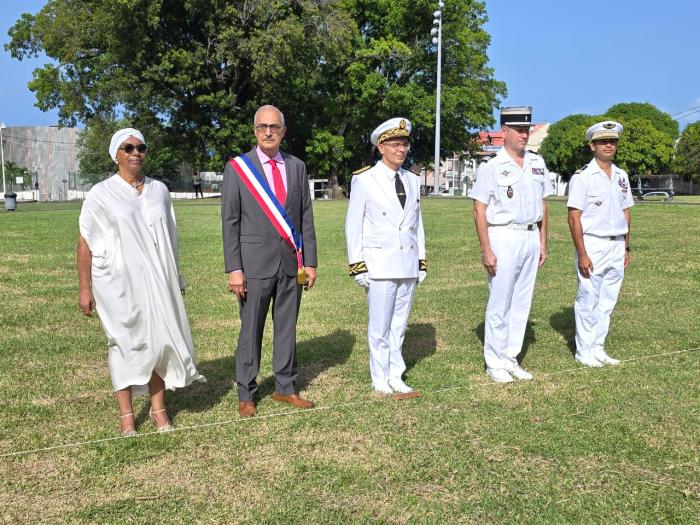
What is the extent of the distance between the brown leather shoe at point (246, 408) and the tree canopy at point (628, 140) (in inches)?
2048

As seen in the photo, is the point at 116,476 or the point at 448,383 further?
the point at 448,383

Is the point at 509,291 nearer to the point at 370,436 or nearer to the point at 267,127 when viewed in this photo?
the point at 370,436

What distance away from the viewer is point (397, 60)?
4306cm

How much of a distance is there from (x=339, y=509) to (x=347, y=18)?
118ft

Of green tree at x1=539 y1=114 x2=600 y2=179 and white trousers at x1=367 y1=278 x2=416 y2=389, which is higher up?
green tree at x1=539 y1=114 x2=600 y2=179

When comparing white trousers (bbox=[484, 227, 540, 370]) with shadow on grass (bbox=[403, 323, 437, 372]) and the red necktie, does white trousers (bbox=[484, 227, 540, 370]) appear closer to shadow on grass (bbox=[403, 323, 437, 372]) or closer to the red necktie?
shadow on grass (bbox=[403, 323, 437, 372])

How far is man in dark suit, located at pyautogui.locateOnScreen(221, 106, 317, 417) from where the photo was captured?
4773 millimetres

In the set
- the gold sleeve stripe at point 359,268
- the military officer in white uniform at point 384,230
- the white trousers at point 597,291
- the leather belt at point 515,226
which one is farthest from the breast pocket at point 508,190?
the gold sleeve stripe at point 359,268

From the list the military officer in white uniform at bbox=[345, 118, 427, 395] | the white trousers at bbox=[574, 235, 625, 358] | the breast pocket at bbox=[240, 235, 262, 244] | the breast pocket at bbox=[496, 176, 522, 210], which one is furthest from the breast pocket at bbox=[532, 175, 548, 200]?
the breast pocket at bbox=[240, 235, 262, 244]

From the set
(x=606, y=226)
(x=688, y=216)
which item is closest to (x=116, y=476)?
(x=606, y=226)

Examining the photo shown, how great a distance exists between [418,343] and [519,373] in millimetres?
1546

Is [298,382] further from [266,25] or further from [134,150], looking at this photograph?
[266,25]

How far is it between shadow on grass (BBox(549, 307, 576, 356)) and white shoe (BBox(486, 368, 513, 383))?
120 centimetres

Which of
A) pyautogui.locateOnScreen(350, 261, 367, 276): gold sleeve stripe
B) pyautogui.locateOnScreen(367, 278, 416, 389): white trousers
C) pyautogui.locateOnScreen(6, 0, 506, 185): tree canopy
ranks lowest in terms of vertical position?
pyautogui.locateOnScreen(367, 278, 416, 389): white trousers
